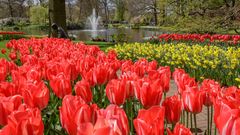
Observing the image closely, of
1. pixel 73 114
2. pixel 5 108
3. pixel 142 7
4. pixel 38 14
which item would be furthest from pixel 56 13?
pixel 142 7

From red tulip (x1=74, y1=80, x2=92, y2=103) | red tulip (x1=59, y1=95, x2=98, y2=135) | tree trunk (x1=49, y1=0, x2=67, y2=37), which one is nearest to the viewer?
red tulip (x1=59, y1=95, x2=98, y2=135)

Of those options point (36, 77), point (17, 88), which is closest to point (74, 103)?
point (17, 88)

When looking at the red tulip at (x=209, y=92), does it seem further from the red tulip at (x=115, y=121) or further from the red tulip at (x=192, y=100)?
the red tulip at (x=115, y=121)

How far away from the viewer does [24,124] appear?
128 cm

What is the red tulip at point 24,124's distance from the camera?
4.14 ft

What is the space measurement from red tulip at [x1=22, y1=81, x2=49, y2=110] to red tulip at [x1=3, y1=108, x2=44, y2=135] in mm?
635

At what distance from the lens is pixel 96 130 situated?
1090mm

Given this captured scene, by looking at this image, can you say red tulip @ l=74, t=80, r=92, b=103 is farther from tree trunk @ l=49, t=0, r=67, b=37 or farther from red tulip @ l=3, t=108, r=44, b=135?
tree trunk @ l=49, t=0, r=67, b=37

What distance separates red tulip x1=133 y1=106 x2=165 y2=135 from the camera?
4.02 ft

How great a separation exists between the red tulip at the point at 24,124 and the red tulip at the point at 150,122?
0.38 metres

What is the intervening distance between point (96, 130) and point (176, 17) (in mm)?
20825

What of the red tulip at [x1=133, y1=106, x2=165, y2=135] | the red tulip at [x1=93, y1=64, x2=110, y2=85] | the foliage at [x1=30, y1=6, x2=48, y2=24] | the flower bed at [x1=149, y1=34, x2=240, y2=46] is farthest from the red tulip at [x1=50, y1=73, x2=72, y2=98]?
the foliage at [x1=30, y1=6, x2=48, y2=24]

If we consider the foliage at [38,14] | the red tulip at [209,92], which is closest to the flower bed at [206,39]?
the red tulip at [209,92]

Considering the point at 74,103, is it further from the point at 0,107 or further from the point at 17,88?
the point at 17,88
